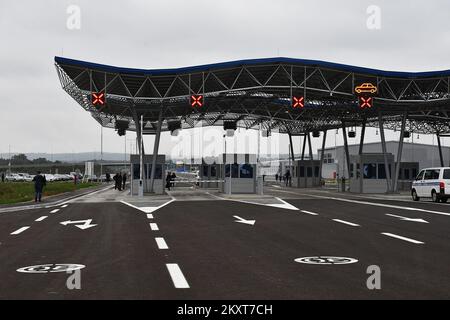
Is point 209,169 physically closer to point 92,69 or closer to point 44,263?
point 92,69

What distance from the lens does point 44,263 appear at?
8.91 meters

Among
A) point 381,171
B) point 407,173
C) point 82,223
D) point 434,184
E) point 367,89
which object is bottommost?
point 82,223

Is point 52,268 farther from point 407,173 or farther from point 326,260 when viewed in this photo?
point 407,173

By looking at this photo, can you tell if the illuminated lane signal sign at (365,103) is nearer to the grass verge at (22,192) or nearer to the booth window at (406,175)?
the grass verge at (22,192)

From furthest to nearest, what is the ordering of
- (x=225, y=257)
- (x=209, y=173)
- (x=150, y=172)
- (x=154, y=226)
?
1. (x=209, y=173)
2. (x=150, y=172)
3. (x=154, y=226)
4. (x=225, y=257)

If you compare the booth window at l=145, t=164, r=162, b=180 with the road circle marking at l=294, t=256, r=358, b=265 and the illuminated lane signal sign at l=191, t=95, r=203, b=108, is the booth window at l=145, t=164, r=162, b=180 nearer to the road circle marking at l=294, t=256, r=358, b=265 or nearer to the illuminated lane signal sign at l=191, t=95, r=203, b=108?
the illuminated lane signal sign at l=191, t=95, r=203, b=108

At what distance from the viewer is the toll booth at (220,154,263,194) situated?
36.7m

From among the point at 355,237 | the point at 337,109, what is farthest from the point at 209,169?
the point at 355,237

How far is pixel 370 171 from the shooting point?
1634 inches

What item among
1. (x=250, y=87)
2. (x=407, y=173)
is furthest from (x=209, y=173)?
(x=250, y=87)

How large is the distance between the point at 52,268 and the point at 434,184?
2289 cm

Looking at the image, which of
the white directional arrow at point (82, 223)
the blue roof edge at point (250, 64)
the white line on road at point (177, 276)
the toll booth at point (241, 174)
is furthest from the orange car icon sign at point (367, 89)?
the white line on road at point (177, 276)

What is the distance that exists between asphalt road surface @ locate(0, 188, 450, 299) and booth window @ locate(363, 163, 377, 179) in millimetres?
24629
